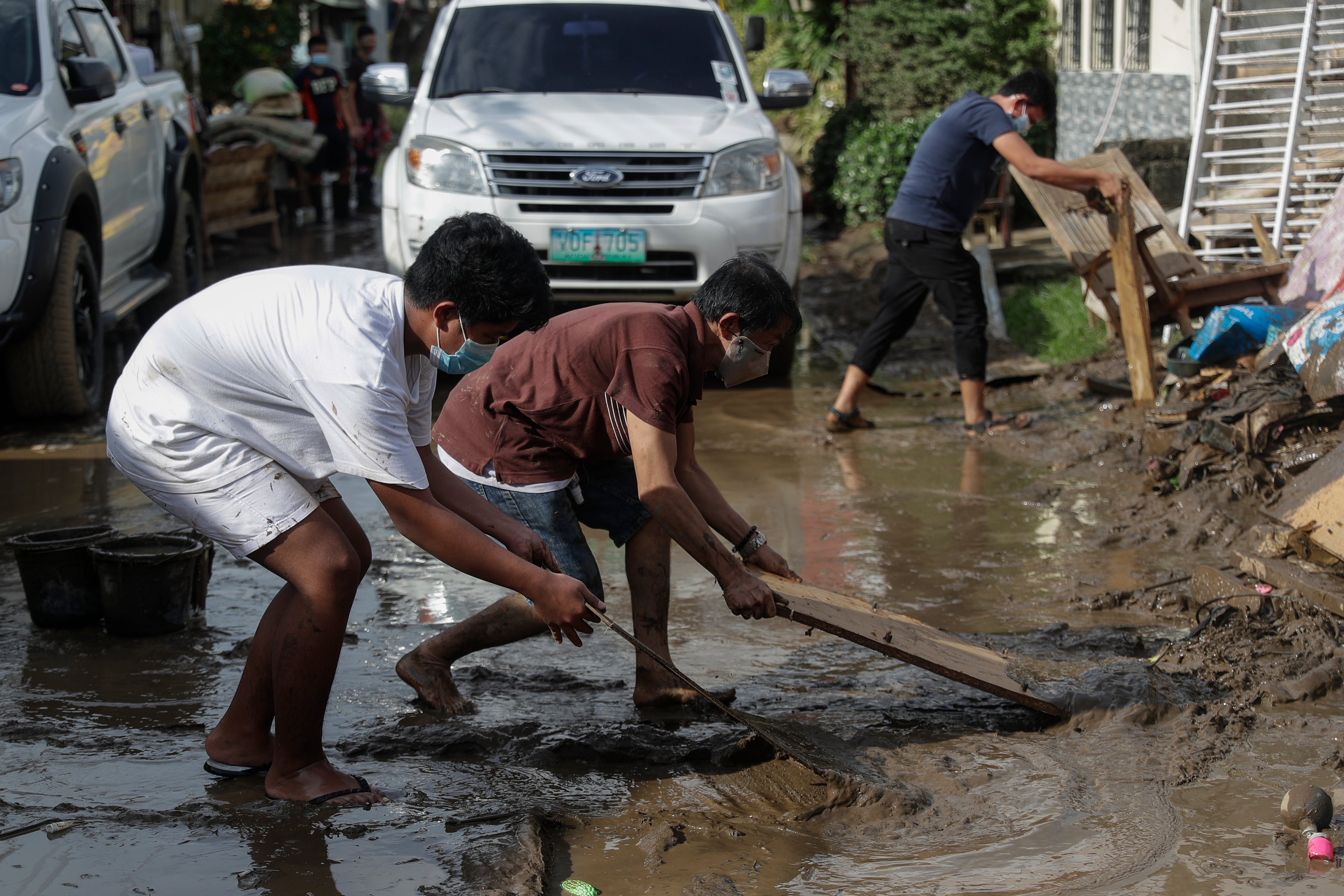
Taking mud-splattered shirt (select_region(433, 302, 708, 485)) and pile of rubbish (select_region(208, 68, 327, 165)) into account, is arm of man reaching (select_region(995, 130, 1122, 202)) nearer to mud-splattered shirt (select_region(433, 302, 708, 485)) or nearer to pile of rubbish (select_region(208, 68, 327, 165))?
mud-splattered shirt (select_region(433, 302, 708, 485))

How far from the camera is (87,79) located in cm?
667

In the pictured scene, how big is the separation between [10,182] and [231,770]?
13.1 ft

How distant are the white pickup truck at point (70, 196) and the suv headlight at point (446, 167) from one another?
5.59 feet

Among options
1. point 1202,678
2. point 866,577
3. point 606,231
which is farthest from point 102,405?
point 1202,678

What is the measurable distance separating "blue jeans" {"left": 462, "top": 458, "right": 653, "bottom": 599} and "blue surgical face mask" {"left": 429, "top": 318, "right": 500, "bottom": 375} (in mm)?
649

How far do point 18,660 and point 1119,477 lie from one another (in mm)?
4760

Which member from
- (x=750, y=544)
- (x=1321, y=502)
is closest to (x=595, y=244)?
(x=750, y=544)

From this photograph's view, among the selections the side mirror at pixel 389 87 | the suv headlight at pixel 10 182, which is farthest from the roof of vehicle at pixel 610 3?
the suv headlight at pixel 10 182

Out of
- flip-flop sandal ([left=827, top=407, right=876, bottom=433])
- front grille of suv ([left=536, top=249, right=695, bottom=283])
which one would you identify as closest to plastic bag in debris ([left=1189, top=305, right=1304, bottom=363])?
flip-flop sandal ([left=827, top=407, right=876, bottom=433])

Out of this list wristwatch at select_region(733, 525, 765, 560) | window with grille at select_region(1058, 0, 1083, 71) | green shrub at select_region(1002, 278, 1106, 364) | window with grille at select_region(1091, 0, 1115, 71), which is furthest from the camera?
window with grille at select_region(1058, 0, 1083, 71)

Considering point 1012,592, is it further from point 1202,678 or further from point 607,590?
point 607,590

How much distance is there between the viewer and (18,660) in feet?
13.4

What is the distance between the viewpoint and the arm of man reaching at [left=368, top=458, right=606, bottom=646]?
2846mm

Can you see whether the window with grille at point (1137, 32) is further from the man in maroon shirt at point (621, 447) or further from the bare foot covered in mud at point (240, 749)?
the bare foot covered in mud at point (240, 749)
